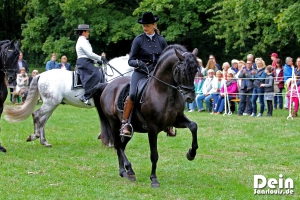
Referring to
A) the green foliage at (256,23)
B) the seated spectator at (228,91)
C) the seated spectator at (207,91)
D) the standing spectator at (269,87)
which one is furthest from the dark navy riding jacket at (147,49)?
the green foliage at (256,23)

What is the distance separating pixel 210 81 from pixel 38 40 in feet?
79.9

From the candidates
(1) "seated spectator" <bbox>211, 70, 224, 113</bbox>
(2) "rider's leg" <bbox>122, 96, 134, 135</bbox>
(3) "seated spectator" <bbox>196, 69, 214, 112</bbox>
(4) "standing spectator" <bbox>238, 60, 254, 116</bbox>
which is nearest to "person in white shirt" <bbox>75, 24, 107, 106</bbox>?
(2) "rider's leg" <bbox>122, 96, 134, 135</bbox>

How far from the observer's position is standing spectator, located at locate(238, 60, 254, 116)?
2161 centimetres

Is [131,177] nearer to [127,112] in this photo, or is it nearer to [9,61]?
[127,112]

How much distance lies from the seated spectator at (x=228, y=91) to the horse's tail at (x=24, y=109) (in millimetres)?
9282

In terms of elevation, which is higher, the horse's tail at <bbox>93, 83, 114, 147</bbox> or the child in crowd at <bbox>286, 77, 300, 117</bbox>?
the horse's tail at <bbox>93, 83, 114, 147</bbox>

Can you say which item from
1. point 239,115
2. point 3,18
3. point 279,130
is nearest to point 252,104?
point 239,115

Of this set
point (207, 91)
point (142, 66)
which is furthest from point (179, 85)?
point (207, 91)

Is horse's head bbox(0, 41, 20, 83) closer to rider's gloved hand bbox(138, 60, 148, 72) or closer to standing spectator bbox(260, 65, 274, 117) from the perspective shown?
rider's gloved hand bbox(138, 60, 148, 72)

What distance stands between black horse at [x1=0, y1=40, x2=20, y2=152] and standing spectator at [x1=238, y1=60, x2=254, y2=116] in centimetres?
1060

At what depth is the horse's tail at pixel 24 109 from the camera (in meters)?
14.3

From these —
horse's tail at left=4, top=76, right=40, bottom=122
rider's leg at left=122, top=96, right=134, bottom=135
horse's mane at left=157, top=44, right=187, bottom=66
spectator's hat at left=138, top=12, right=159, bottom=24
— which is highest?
spectator's hat at left=138, top=12, right=159, bottom=24

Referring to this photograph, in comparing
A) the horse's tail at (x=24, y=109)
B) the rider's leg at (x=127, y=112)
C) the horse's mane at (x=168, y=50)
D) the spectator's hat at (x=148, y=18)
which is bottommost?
the horse's tail at (x=24, y=109)

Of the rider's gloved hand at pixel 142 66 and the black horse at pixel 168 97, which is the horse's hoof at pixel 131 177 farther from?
the rider's gloved hand at pixel 142 66
